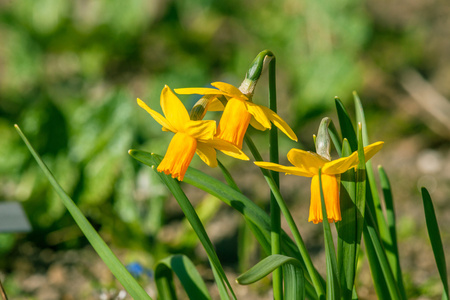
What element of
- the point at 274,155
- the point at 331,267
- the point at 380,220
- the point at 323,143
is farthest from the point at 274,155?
the point at 380,220

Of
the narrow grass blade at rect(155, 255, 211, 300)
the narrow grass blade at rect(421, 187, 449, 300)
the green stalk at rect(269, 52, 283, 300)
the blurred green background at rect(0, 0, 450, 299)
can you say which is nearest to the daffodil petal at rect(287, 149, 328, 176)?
the green stalk at rect(269, 52, 283, 300)

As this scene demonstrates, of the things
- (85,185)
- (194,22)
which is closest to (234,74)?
(194,22)

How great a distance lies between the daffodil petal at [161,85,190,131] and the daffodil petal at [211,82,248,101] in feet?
0.25

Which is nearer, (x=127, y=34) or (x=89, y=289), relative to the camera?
(x=89, y=289)

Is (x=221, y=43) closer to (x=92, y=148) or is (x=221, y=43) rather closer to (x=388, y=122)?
(x=388, y=122)

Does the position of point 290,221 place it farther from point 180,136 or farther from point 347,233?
point 180,136

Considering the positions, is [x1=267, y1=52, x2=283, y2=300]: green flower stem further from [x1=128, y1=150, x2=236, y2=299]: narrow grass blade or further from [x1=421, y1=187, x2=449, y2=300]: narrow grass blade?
[x1=421, y1=187, x2=449, y2=300]: narrow grass blade

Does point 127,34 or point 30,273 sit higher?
point 127,34

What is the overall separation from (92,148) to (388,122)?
5.51 feet

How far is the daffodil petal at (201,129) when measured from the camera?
85cm

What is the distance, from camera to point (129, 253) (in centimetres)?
202

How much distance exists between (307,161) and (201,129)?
0.59ft

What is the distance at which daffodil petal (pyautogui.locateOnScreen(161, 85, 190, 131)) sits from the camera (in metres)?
0.88

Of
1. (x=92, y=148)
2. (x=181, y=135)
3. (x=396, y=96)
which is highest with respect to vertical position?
(x=396, y=96)
